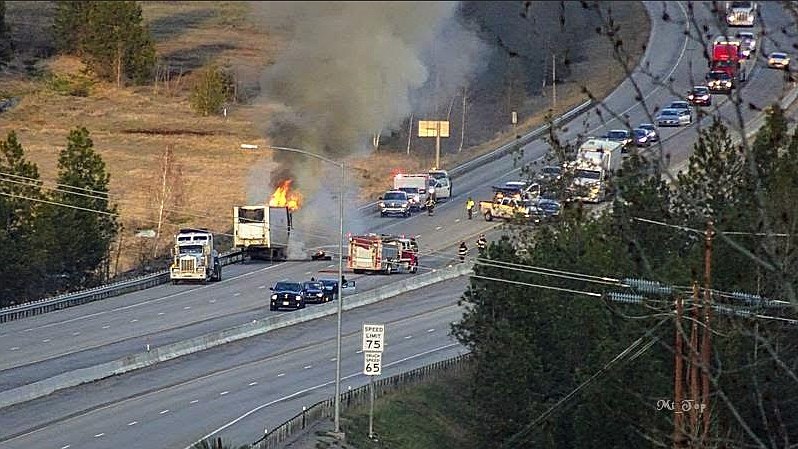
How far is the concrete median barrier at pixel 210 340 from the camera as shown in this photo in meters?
46.7

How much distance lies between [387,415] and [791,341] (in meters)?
13.1

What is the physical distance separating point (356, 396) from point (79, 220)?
1230 inches

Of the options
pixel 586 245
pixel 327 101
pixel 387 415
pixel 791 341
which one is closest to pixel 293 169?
pixel 327 101

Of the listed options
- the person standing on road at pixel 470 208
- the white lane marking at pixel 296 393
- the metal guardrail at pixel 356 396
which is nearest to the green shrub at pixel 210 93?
the person standing on road at pixel 470 208

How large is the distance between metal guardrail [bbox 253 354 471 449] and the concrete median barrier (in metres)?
7.15

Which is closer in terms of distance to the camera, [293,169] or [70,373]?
[70,373]

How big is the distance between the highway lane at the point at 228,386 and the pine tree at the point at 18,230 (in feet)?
60.0

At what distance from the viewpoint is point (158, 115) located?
12081cm

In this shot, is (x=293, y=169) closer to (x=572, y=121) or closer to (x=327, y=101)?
(x=327, y=101)

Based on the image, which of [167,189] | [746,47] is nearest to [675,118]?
[167,189]

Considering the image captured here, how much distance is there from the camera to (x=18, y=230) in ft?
249

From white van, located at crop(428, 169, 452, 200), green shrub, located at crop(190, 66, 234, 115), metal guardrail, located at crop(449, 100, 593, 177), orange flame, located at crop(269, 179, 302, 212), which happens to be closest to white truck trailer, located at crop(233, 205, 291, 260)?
orange flame, located at crop(269, 179, 302, 212)

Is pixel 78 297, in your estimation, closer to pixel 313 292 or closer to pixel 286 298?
pixel 286 298

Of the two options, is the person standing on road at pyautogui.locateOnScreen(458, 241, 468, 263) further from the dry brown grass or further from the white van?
the dry brown grass
